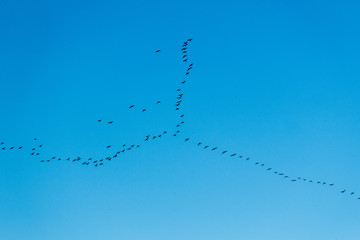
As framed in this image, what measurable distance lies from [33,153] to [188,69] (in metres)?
13.6

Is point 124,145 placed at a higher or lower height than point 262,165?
higher

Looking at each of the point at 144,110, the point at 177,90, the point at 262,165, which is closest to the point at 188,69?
the point at 177,90

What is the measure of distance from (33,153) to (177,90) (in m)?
12.1

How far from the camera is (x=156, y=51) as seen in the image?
631 inches

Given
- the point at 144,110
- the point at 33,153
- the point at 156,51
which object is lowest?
the point at 33,153

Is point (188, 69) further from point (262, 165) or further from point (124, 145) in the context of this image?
point (262, 165)

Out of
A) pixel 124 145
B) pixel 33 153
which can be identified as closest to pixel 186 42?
pixel 124 145

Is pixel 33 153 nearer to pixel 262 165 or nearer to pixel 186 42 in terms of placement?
pixel 186 42

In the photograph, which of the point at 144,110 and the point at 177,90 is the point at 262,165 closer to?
the point at 177,90

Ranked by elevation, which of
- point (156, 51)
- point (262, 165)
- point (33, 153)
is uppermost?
point (156, 51)

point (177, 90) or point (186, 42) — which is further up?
point (186, 42)

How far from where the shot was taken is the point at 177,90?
1717 centimetres

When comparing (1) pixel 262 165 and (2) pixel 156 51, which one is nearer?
(2) pixel 156 51

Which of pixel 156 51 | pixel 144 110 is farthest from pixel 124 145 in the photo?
pixel 156 51
